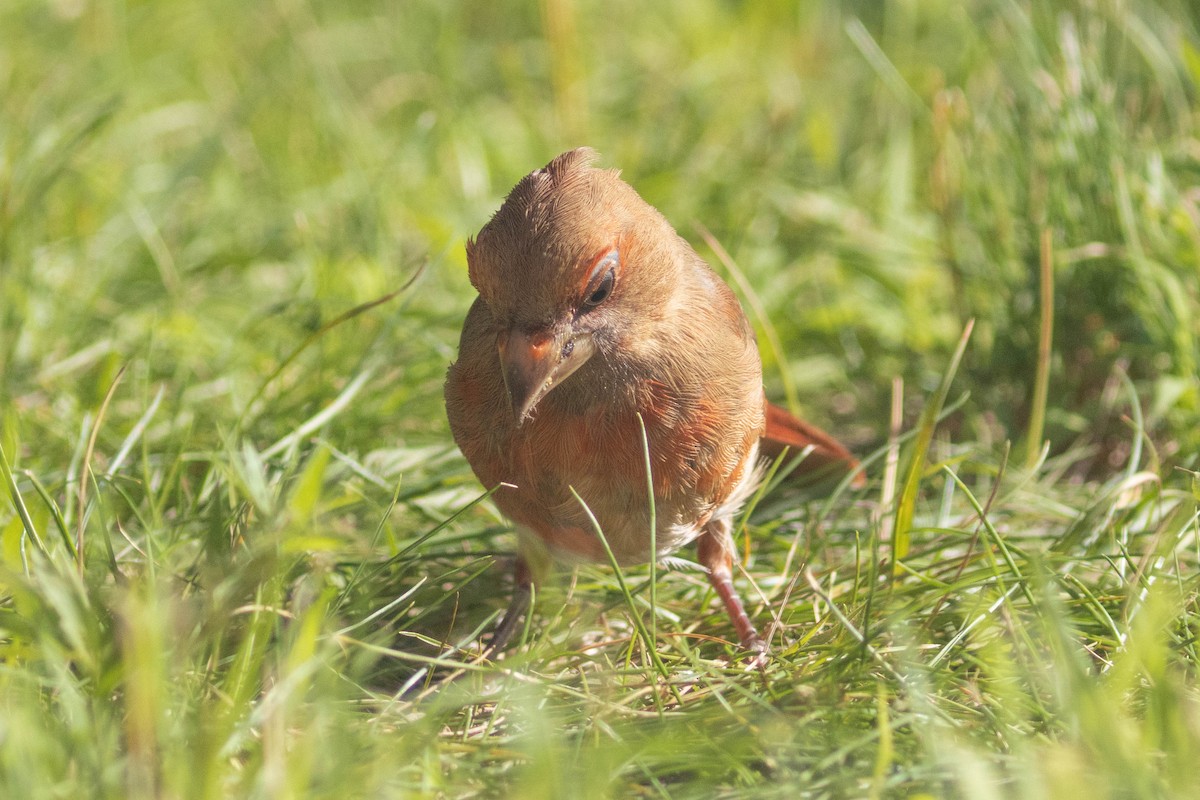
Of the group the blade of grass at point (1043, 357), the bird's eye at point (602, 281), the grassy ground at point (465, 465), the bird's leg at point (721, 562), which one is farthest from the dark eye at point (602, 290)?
the blade of grass at point (1043, 357)

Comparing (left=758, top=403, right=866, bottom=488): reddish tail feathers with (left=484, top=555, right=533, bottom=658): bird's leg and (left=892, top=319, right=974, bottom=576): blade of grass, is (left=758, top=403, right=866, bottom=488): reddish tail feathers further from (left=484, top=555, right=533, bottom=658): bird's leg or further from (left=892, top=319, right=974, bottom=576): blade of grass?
(left=484, top=555, right=533, bottom=658): bird's leg

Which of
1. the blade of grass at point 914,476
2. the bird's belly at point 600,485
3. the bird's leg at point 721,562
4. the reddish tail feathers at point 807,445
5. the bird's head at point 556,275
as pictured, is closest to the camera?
the bird's head at point 556,275

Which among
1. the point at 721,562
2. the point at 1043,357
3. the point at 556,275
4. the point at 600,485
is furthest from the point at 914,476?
the point at 556,275

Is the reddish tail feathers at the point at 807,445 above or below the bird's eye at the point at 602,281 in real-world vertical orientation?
below

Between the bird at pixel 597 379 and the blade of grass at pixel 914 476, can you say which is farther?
the blade of grass at pixel 914 476

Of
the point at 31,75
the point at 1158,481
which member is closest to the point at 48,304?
the point at 31,75

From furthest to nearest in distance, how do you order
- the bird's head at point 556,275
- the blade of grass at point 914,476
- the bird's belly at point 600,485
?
the blade of grass at point 914,476
the bird's belly at point 600,485
the bird's head at point 556,275

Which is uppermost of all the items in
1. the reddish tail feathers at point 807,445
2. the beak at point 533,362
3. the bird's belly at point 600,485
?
the beak at point 533,362

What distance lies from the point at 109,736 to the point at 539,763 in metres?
0.69

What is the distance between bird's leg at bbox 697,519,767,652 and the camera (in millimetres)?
2783

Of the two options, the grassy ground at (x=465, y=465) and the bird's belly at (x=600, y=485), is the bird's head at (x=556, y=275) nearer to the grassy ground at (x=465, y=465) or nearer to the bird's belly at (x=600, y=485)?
the bird's belly at (x=600, y=485)

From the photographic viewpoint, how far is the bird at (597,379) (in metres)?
2.32

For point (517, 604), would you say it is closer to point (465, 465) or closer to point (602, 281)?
point (465, 465)

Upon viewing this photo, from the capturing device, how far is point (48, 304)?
378 centimetres
